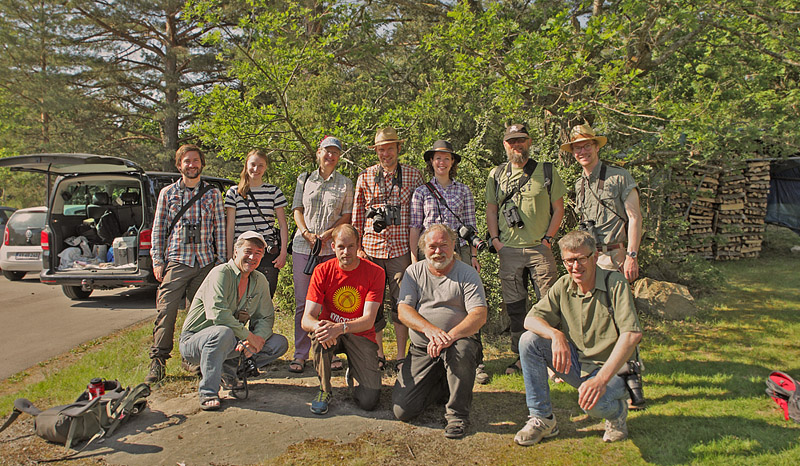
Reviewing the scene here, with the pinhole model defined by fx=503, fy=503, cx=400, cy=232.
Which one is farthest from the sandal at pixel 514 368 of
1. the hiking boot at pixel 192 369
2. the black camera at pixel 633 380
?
the hiking boot at pixel 192 369

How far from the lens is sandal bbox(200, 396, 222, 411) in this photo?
3.66 metres

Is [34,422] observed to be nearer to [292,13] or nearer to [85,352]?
[85,352]

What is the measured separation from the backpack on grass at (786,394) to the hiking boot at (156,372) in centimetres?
475

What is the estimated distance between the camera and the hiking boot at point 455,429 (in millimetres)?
3314

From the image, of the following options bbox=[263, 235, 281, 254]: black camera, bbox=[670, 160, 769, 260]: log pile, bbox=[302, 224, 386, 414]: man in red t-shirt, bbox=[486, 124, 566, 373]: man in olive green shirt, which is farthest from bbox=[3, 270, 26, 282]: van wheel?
bbox=[670, 160, 769, 260]: log pile

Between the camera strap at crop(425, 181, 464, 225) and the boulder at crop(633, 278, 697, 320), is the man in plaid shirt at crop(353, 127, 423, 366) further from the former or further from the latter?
the boulder at crop(633, 278, 697, 320)

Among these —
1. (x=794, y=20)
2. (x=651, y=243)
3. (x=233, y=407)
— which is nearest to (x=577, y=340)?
(x=233, y=407)

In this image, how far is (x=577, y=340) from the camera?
3.31 metres

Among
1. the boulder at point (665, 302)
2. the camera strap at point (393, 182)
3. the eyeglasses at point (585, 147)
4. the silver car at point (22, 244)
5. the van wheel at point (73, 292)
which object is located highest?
the eyeglasses at point (585, 147)

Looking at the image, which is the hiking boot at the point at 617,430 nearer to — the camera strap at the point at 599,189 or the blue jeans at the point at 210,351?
the camera strap at the point at 599,189

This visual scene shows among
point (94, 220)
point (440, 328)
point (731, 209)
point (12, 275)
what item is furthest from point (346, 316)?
point (731, 209)

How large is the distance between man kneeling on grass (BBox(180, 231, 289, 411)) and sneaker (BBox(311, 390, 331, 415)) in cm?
61

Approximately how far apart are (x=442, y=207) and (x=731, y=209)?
10458 mm

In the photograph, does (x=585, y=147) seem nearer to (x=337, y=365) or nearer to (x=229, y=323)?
(x=337, y=365)
